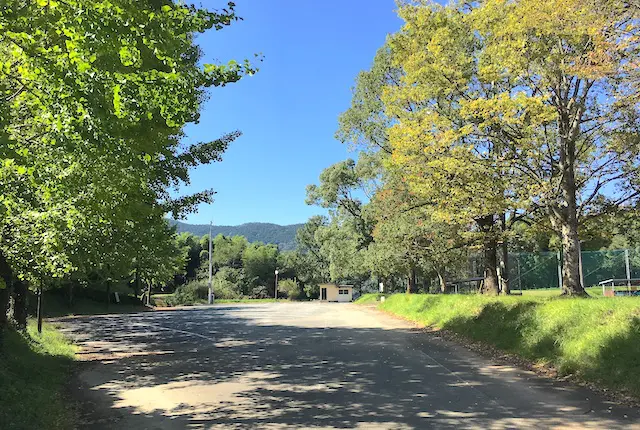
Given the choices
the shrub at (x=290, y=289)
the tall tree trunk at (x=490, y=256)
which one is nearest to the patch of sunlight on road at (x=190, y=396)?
the tall tree trunk at (x=490, y=256)

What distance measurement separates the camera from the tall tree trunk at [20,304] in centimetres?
1390

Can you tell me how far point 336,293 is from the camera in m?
71.6

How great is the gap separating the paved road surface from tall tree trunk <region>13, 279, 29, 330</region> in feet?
7.02

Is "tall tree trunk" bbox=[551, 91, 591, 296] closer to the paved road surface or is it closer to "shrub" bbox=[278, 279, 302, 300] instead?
the paved road surface

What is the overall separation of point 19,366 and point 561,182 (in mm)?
13259

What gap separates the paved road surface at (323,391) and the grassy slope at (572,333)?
823 millimetres

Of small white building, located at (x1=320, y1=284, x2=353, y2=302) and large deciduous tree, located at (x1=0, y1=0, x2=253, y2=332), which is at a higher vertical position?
large deciduous tree, located at (x1=0, y1=0, x2=253, y2=332)

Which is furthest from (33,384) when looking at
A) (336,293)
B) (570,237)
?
(336,293)

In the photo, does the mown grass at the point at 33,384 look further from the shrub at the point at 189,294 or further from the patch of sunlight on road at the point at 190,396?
the shrub at the point at 189,294

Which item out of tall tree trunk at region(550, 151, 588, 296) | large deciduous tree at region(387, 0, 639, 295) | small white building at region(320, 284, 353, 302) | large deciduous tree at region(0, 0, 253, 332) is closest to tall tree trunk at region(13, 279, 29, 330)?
large deciduous tree at region(0, 0, 253, 332)

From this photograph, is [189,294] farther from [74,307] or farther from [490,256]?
[490,256]

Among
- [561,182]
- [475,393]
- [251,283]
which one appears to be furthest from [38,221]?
[251,283]

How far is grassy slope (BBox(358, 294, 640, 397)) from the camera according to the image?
7.77 m

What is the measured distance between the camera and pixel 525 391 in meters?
7.55
